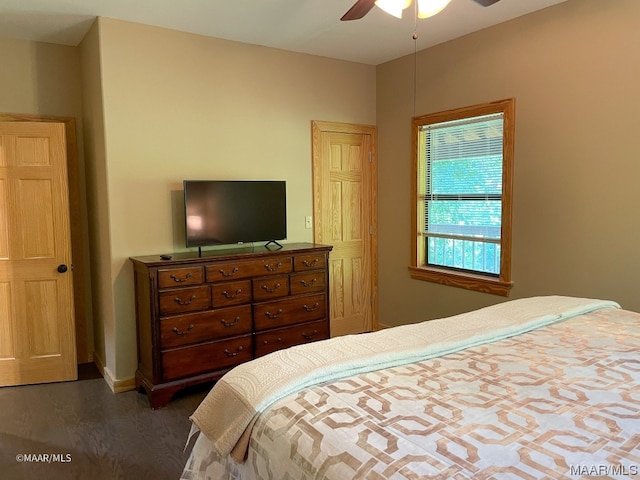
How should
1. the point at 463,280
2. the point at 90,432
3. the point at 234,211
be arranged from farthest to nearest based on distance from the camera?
the point at 463,280 < the point at 234,211 < the point at 90,432

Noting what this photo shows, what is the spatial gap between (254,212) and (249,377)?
2.46 m

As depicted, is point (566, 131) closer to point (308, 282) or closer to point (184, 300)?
point (308, 282)

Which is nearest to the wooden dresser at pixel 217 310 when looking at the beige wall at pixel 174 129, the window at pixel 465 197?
the beige wall at pixel 174 129

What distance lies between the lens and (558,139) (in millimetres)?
3410

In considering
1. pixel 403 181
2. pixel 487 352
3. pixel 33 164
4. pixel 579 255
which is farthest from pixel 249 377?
pixel 403 181

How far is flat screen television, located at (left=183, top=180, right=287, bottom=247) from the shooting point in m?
3.68

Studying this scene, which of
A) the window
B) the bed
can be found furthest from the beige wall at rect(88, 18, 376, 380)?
the bed

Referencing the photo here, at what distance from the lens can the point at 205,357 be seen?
3521mm

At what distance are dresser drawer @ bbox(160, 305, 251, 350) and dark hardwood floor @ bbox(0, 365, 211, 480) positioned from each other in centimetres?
46

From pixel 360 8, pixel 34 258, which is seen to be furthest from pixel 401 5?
pixel 34 258

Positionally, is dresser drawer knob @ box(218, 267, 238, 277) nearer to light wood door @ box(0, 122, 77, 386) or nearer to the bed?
light wood door @ box(0, 122, 77, 386)

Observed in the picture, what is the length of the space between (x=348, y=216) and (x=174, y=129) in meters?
1.91

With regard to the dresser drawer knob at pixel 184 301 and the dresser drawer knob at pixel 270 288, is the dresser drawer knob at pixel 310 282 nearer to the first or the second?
the dresser drawer knob at pixel 270 288

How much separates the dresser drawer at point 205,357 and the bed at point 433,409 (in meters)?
1.75
